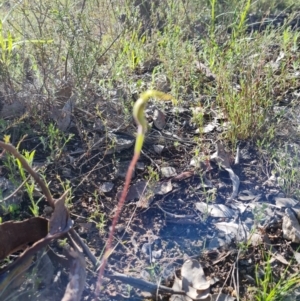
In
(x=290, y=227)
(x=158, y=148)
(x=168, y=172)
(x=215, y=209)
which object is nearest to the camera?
(x=290, y=227)

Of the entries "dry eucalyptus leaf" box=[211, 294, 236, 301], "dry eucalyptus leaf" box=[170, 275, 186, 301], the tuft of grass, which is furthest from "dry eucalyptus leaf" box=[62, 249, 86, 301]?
the tuft of grass

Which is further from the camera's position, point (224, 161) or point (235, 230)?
point (224, 161)

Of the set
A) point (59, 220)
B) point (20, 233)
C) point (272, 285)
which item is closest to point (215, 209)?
point (272, 285)

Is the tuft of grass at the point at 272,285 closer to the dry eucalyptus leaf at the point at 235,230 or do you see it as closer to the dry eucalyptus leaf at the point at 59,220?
the dry eucalyptus leaf at the point at 235,230

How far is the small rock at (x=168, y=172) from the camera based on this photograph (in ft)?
7.01

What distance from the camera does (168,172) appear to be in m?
2.16

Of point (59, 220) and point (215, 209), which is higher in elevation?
point (59, 220)

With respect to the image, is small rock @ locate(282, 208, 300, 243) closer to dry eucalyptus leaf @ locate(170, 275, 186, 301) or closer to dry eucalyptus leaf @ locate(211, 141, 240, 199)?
dry eucalyptus leaf @ locate(211, 141, 240, 199)

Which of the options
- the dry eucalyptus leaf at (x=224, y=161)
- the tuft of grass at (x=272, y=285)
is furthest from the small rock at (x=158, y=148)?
the tuft of grass at (x=272, y=285)

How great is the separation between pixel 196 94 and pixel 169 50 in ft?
0.96

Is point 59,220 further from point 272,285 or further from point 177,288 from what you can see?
point 272,285

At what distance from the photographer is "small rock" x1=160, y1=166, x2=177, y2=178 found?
2.14 meters

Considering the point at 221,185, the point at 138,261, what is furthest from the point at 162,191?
the point at 138,261

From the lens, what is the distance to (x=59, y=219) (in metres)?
1.53
